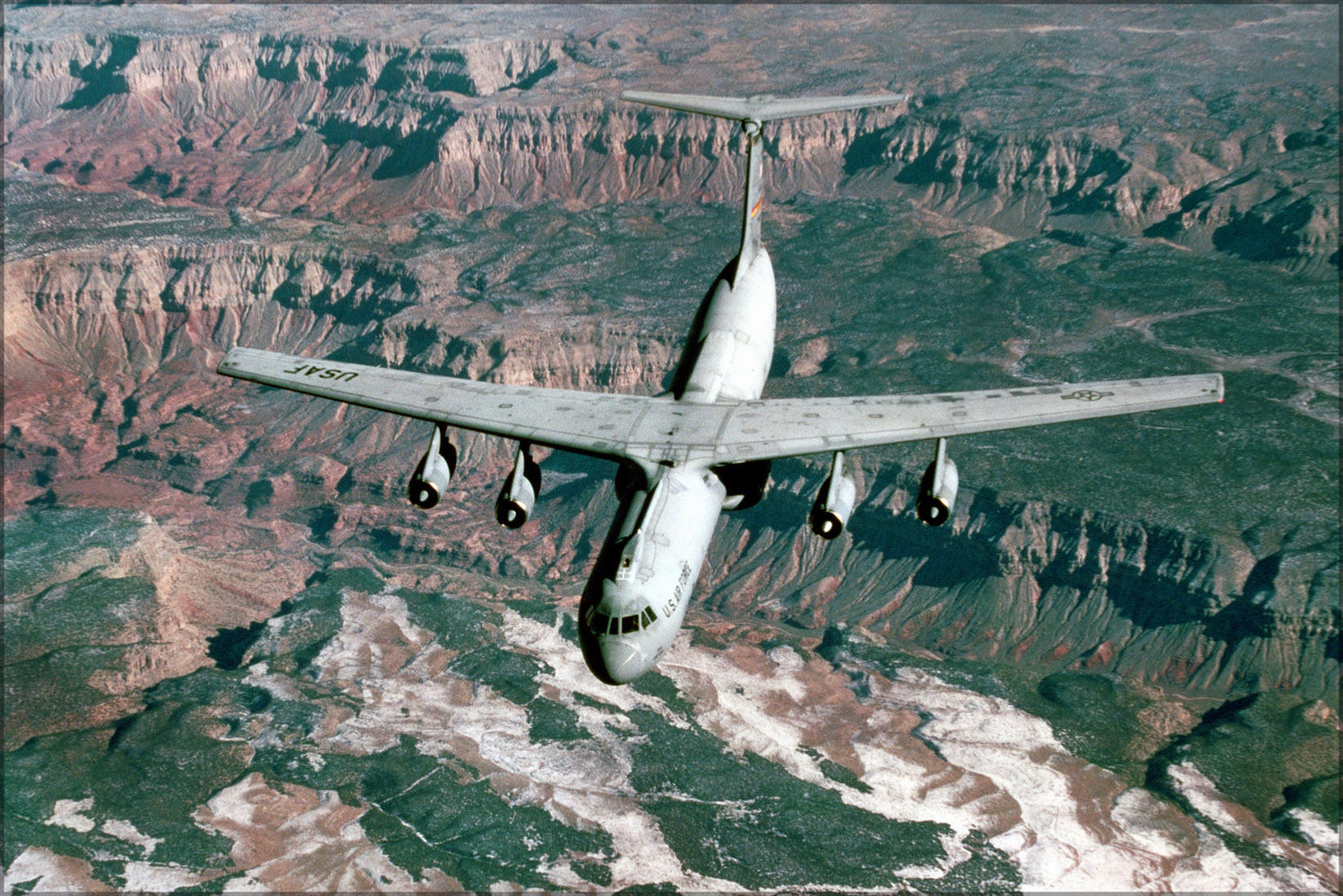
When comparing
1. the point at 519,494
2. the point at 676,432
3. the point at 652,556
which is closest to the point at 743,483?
the point at 676,432

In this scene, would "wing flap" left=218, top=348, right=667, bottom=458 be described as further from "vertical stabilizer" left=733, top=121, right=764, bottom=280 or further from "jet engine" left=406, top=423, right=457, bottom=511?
"vertical stabilizer" left=733, top=121, right=764, bottom=280

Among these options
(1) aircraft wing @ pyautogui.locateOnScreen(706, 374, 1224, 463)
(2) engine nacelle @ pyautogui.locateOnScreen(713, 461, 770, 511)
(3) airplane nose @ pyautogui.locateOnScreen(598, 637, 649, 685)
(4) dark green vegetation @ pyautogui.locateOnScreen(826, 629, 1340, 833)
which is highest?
(1) aircraft wing @ pyautogui.locateOnScreen(706, 374, 1224, 463)

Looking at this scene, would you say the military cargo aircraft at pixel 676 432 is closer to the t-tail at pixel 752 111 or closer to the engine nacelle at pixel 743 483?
the engine nacelle at pixel 743 483

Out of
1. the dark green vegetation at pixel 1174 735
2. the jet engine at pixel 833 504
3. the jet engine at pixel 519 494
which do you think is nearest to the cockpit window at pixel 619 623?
the jet engine at pixel 519 494

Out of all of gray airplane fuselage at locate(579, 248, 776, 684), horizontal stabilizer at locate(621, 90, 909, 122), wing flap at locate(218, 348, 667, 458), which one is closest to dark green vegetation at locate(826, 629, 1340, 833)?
horizontal stabilizer at locate(621, 90, 909, 122)

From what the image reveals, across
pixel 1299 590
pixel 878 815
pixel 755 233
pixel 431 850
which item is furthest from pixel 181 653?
pixel 1299 590

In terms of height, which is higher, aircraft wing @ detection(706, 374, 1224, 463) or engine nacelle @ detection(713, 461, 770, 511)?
aircraft wing @ detection(706, 374, 1224, 463)

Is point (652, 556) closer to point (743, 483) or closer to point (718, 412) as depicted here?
point (743, 483)
